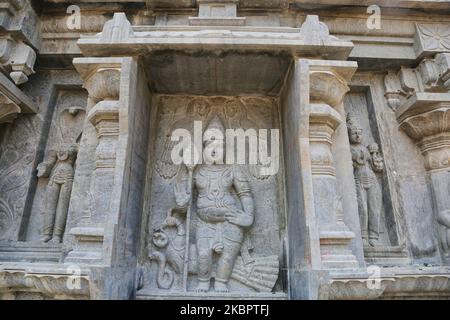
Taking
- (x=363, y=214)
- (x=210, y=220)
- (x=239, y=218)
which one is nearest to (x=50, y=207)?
(x=210, y=220)

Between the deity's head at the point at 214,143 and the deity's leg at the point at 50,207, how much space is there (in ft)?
6.37

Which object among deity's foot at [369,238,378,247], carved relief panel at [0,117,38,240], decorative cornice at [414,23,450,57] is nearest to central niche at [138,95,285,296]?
deity's foot at [369,238,378,247]

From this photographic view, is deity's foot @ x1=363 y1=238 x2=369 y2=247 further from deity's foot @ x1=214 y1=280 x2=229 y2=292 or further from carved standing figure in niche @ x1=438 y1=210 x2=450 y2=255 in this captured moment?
deity's foot @ x1=214 y1=280 x2=229 y2=292

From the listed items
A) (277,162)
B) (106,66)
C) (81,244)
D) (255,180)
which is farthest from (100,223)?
(277,162)

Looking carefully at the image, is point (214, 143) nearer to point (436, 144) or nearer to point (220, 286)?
point (220, 286)

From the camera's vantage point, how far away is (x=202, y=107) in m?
4.20

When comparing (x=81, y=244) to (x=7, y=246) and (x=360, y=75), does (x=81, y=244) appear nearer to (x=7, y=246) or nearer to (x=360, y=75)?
(x=7, y=246)

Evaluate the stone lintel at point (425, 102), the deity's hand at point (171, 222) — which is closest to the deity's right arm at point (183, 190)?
the deity's hand at point (171, 222)

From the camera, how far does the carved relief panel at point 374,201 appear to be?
3.82 m

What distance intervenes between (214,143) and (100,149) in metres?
1.33

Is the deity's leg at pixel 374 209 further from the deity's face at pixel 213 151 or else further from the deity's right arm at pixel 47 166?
the deity's right arm at pixel 47 166

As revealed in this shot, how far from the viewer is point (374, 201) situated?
4.02 meters

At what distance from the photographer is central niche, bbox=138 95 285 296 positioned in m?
3.45

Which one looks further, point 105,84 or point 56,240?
point 56,240
